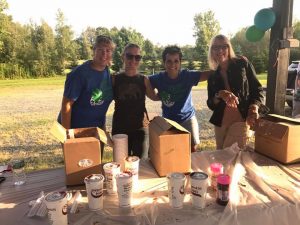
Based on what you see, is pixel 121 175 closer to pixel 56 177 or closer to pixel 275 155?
pixel 56 177

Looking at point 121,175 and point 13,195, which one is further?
point 13,195

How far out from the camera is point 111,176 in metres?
1.56

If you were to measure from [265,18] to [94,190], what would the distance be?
2110 mm

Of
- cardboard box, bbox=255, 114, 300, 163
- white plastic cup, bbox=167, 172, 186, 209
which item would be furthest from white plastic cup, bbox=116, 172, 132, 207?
cardboard box, bbox=255, 114, 300, 163

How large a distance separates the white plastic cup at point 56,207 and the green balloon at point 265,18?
7.32 feet

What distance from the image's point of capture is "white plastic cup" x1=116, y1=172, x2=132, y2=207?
1.41 m

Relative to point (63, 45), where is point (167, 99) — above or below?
below

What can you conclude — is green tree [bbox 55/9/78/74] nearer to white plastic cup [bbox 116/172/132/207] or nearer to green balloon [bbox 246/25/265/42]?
green balloon [bbox 246/25/265/42]

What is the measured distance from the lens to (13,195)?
165cm

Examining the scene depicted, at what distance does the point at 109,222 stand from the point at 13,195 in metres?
0.64

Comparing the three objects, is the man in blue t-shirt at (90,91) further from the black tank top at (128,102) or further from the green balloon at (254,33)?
the green balloon at (254,33)

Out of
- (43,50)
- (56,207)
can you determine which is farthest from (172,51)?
(43,50)

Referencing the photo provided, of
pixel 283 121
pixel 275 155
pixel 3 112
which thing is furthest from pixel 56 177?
pixel 3 112

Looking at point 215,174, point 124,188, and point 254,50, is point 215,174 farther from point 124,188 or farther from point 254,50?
point 254,50
